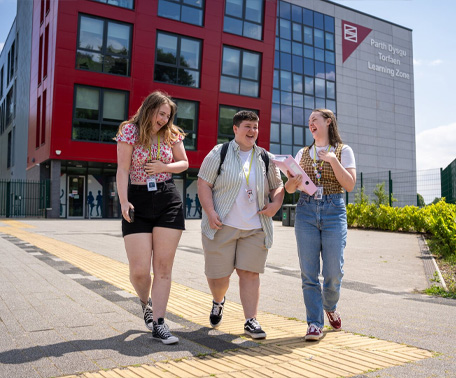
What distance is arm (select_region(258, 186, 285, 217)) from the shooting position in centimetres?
389

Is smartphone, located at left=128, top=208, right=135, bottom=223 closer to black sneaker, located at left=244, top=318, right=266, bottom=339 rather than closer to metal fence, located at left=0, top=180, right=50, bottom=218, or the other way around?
black sneaker, located at left=244, top=318, right=266, bottom=339

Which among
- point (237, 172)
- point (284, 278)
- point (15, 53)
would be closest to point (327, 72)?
point (15, 53)

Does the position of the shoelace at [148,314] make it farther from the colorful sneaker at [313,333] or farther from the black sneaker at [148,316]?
the colorful sneaker at [313,333]

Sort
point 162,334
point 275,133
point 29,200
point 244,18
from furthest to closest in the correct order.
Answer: point 275,133, point 244,18, point 29,200, point 162,334

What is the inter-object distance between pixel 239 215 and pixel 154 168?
0.80m

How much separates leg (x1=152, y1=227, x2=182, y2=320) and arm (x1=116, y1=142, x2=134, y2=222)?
0.95 feet

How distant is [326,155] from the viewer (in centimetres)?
377

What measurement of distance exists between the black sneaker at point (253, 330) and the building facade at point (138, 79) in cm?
1632

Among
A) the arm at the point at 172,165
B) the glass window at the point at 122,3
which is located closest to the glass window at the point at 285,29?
the glass window at the point at 122,3

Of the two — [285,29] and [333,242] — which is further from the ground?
[285,29]

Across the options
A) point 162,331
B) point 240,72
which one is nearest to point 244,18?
point 240,72

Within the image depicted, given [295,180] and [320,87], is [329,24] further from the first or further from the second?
[295,180]

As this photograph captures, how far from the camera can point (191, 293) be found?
559 cm

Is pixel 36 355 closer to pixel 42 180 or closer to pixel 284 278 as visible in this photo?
pixel 284 278
